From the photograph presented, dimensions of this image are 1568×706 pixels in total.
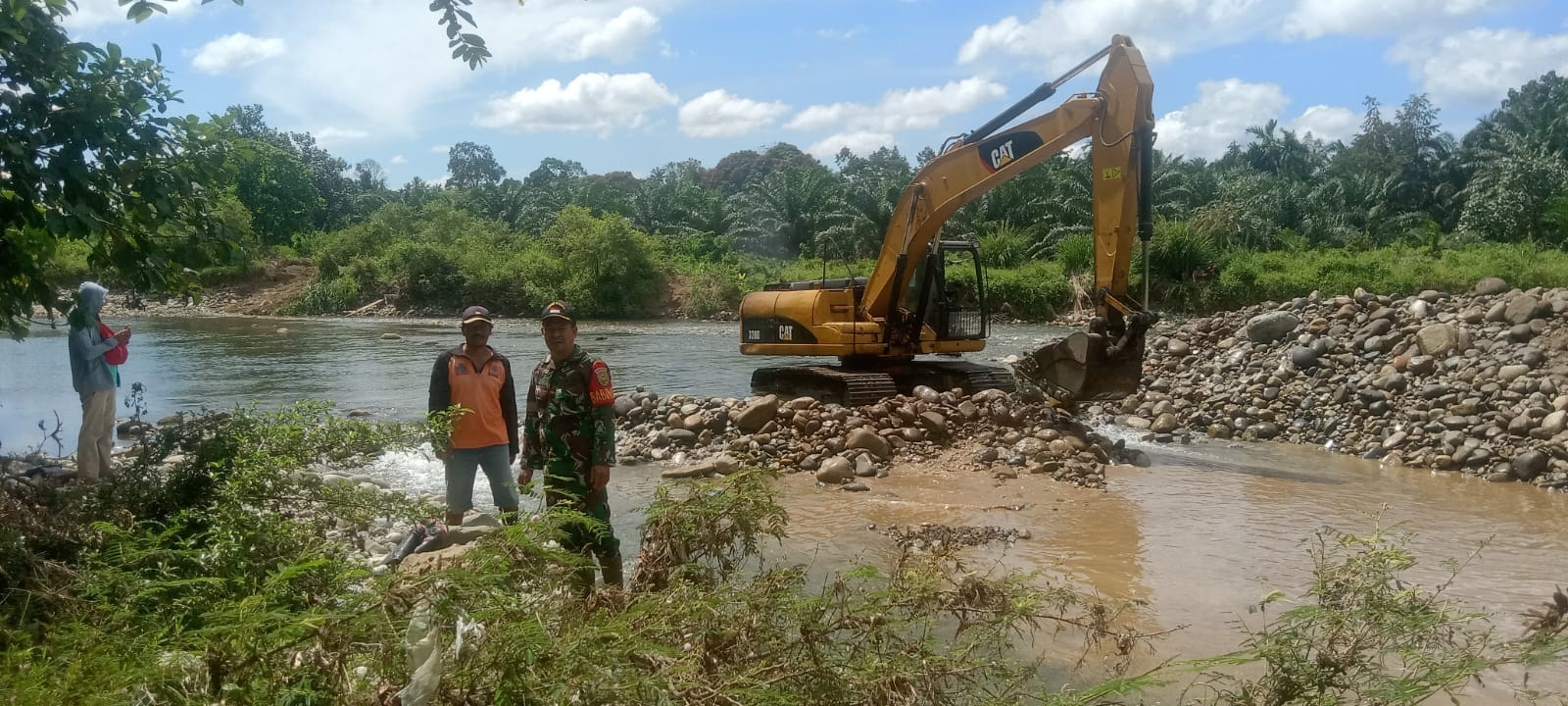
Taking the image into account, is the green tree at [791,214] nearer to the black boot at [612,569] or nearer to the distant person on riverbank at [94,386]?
the distant person on riverbank at [94,386]

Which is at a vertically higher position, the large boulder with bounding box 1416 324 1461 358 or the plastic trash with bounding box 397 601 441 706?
the large boulder with bounding box 1416 324 1461 358

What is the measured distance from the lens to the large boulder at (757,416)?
10.5 m

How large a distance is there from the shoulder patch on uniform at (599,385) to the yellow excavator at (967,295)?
6.52m

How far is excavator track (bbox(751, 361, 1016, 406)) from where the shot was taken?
Answer: 37.3 ft

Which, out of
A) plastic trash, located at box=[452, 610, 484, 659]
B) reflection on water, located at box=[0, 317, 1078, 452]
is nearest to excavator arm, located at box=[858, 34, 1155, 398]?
reflection on water, located at box=[0, 317, 1078, 452]

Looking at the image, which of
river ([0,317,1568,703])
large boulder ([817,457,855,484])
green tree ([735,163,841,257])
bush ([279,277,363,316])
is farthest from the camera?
green tree ([735,163,841,257])

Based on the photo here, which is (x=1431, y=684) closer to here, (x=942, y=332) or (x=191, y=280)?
(x=191, y=280)

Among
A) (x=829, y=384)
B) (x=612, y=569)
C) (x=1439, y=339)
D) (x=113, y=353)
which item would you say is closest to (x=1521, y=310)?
(x=1439, y=339)

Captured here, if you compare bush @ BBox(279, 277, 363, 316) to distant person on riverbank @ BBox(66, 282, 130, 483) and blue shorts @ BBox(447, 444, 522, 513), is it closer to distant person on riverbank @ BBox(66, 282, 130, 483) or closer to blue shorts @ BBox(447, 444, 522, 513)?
distant person on riverbank @ BBox(66, 282, 130, 483)

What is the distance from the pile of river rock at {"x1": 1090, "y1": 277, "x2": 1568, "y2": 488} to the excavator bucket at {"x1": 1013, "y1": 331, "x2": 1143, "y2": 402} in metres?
1.47

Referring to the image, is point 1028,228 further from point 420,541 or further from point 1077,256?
point 420,541

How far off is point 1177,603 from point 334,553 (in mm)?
4541

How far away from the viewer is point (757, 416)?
1055 cm

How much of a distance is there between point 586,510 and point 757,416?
5.68m
